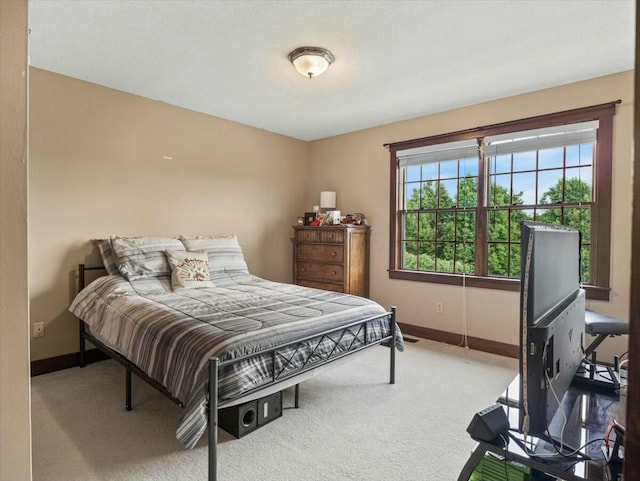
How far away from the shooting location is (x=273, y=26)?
7.79 ft

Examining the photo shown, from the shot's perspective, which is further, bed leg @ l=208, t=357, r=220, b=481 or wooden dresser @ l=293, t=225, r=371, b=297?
wooden dresser @ l=293, t=225, r=371, b=297

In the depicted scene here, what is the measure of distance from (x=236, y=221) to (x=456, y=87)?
2.80 m

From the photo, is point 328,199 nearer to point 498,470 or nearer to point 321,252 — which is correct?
point 321,252

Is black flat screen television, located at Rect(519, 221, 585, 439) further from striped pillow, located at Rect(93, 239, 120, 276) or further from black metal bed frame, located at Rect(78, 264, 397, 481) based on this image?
striped pillow, located at Rect(93, 239, 120, 276)

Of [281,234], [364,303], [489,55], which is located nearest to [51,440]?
[364,303]

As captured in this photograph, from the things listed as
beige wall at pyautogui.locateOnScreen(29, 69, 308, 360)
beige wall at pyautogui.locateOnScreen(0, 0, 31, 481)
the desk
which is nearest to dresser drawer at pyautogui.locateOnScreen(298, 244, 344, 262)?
beige wall at pyautogui.locateOnScreen(29, 69, 308, 360)

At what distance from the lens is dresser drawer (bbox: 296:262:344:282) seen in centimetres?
430

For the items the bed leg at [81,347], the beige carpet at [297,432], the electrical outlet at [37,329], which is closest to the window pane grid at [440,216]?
the beige carpet at [297,432]

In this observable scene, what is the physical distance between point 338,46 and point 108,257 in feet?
8.50

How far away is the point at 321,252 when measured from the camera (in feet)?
14.7

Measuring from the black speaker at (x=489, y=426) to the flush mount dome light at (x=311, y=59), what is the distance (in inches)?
98.1

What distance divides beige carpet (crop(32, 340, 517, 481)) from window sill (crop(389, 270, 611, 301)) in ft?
2.78

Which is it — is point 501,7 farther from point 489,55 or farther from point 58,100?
point 58,100

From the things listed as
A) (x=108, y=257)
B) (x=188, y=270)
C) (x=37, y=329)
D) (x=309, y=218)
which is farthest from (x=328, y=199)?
(x=37, y=329)
